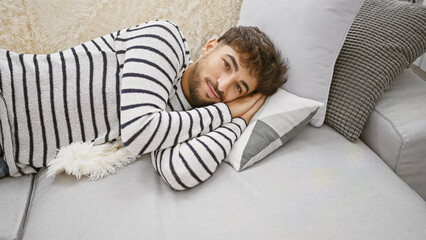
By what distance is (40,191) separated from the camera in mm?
963

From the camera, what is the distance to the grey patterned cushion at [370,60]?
1.11 metres

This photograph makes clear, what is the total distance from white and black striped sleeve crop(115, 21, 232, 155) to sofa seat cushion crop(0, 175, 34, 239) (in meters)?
0.34

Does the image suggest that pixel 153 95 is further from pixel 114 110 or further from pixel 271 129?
pixel 271 129

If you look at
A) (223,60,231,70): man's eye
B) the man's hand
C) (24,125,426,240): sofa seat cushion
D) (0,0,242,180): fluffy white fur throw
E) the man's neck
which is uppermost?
(0,0,242,180): fluffy white fur throw

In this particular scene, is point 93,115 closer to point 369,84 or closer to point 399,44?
point 369,84

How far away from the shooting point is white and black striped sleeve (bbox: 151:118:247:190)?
Result: 36.6 inches

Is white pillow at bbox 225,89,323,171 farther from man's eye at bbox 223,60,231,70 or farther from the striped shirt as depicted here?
man's eye at bbox 223,60,231,70

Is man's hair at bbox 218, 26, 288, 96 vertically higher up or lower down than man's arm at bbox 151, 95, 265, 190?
higher up

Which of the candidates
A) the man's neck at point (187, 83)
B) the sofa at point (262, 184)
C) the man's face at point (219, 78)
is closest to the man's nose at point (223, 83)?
the man's face at point (219, 78)

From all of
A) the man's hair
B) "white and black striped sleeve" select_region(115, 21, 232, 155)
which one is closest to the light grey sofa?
"white and black striped sleeve" select_region(115, 21, 232, 155)

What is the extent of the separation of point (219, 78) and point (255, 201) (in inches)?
17.4

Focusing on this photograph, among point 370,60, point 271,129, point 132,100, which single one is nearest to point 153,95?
point 132,100

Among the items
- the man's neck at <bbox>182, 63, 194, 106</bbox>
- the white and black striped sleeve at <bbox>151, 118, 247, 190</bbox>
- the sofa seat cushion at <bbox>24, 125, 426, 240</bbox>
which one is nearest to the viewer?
the sofa seat cushion at <bbox>24, 125, 426, 240</bbox>

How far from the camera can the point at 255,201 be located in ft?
2.94
